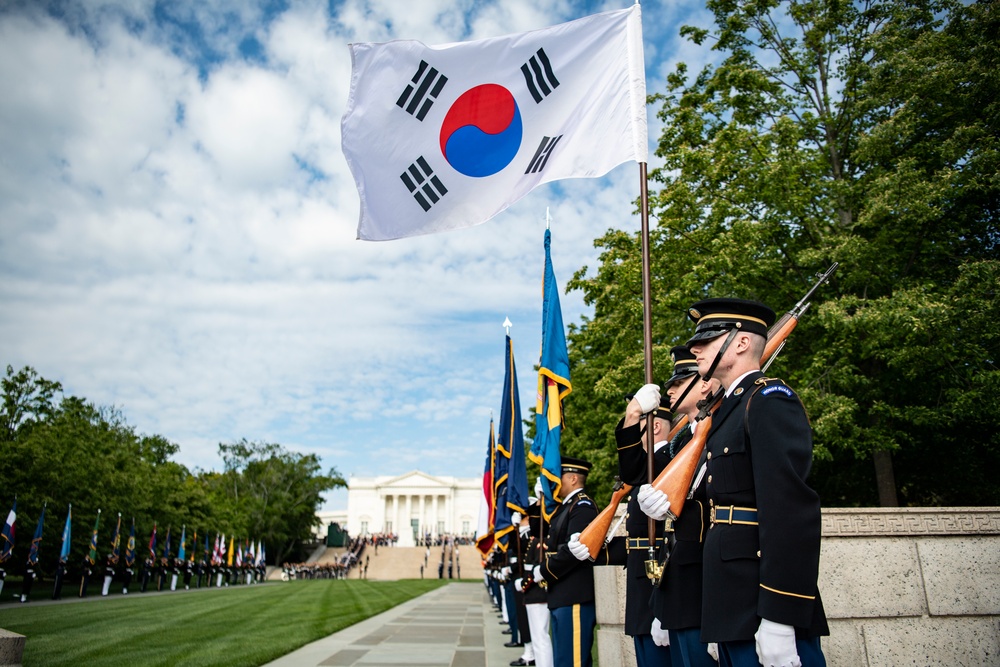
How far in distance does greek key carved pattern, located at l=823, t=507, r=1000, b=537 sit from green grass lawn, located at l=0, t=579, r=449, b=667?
7.55 meters

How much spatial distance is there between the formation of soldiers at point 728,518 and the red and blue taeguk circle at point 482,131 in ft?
8.12

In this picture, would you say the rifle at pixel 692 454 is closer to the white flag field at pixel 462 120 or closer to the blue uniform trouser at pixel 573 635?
the white flag field at pixel 462 120

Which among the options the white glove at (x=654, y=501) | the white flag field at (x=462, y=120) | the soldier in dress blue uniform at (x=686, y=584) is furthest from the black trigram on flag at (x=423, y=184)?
the white glove at (x=654, y=501)

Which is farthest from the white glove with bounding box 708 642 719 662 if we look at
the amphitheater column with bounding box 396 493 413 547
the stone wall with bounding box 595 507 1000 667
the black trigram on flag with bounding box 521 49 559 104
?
the amphitheater column with bounding box 396 493 413 547

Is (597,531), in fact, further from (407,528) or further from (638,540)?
(407,528)

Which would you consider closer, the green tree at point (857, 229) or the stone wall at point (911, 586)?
the stone wall at point (911, 586)

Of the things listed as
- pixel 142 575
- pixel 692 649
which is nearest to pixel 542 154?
pixel 692 649

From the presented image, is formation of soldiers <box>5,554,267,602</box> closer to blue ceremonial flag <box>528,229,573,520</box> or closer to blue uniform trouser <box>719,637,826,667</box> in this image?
blue ceremonial flag <box>528,229,573,520</box>

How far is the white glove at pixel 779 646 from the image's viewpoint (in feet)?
9.13

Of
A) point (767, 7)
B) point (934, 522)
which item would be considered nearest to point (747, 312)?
point (934, 522)

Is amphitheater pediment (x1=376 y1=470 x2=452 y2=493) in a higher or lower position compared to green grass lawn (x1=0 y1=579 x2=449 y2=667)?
higher

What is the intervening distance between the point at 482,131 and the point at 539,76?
2.19 feet

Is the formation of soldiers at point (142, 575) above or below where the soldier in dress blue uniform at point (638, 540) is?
below

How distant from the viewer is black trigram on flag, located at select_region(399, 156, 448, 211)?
21.2 ft
